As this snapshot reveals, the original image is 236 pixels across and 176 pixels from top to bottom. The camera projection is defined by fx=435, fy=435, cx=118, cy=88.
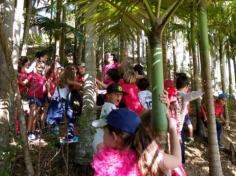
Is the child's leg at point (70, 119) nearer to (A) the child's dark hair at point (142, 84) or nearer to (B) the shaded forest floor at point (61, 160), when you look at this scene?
(B) the shaded forest floor at point (61, 160)

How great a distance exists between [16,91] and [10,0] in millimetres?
1403

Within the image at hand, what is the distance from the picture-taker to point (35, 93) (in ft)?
25.1

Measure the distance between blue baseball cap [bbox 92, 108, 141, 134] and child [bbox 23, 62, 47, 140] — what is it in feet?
15.7

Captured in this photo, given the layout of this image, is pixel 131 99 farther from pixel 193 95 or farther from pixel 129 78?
pixel 193 95

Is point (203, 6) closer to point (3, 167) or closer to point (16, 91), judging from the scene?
point (16, 91)

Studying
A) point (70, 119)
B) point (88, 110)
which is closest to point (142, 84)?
point (88, 110)

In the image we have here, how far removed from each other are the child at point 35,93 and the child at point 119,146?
15.6 ft

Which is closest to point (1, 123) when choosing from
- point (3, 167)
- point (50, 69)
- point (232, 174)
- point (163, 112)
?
point (3, 167)

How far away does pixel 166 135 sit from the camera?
3.04 metres

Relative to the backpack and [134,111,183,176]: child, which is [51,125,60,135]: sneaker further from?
[134,111,183,176]: child

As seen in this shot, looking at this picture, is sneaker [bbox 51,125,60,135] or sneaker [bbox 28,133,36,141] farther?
sneaker [bbox 28,133,36,141]

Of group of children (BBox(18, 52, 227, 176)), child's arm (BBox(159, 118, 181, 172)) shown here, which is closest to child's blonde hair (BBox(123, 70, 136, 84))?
group of children (BBox(18, 52, 227, 176))

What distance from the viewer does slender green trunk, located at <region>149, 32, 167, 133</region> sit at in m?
3.10

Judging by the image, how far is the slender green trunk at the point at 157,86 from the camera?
310cm
